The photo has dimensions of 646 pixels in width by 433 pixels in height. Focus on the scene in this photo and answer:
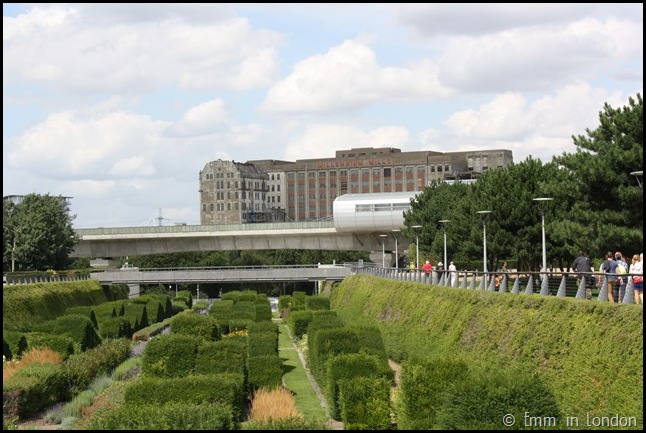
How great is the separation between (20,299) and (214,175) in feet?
404

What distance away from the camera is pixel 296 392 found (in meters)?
37.8

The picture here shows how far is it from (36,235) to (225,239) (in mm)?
23295

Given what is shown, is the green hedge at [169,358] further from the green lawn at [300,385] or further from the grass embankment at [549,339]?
the grass embankment at [549,339]

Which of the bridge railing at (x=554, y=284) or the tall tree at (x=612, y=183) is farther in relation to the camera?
the tall tree at (x=612, y=183)

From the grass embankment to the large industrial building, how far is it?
13446 cm

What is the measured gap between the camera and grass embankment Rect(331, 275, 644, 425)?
23.7 m

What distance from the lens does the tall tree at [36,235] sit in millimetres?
95812

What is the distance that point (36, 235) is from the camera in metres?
96.4

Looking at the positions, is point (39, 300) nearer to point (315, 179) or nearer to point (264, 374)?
point (264, 374)

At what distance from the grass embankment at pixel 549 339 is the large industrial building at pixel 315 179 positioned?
441 feet

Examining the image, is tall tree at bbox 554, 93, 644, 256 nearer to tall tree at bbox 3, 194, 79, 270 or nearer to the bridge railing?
the bridge railing

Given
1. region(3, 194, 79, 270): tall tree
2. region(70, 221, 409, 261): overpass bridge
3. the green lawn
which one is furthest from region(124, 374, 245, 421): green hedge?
region(70, 221, 409, 261): overpass bridge

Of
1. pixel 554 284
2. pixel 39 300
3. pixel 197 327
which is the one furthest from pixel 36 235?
pixel 554 284

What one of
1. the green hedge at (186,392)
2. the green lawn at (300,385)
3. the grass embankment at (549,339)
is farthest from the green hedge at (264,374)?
the green hedge at (186,392)
